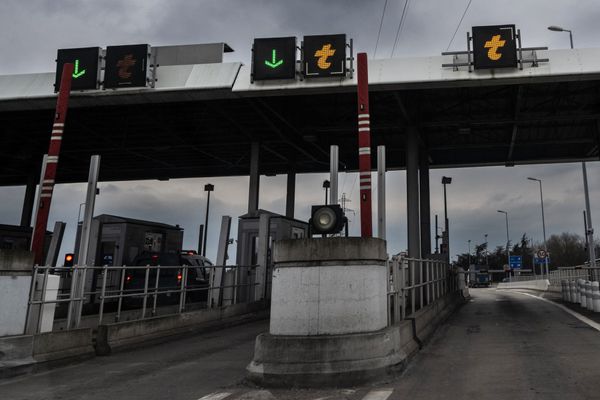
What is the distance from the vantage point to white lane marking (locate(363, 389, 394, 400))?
20.1 feet

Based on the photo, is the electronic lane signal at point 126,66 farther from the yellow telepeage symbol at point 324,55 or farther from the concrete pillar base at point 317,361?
the concrete pillar base at point 317,361

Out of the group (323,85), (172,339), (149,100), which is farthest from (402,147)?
(172,339)

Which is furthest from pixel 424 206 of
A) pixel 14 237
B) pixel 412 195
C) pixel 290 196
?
pixel 14 237

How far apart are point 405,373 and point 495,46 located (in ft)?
40.4

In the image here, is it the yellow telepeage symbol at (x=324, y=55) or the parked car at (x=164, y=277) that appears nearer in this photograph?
the parked car at (x=164, y=277)

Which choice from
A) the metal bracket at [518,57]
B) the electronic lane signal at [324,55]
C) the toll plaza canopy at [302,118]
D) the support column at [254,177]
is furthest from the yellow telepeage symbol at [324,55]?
the support column at [254,177]

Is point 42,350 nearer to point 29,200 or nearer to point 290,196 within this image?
point 290,196

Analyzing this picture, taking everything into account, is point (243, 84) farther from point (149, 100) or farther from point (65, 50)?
point (65, 50)

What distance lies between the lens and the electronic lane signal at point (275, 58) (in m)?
17.1

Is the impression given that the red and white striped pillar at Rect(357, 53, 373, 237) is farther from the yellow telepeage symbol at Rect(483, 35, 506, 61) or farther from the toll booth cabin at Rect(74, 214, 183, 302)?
the toll booth cabin at Rect(74, 214, 183, 302)

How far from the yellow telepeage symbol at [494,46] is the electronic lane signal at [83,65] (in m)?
13.5

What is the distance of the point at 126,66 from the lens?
58.4 feet

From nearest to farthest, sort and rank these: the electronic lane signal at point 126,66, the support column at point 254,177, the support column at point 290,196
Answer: the electronic lane signal at point 126,66 < the support column at point 254,177 < the support column at point 290,196

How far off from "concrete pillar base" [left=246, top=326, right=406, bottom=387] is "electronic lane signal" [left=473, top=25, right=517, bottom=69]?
39.6 feet
